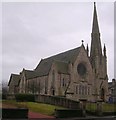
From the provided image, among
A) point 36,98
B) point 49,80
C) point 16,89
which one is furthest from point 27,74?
point 36,98

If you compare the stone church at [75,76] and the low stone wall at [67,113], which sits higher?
the stone church at [75,76]

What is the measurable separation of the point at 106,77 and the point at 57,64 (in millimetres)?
17393

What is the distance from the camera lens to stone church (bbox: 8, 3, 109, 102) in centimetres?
6269

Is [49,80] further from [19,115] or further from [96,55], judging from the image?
[19,115]

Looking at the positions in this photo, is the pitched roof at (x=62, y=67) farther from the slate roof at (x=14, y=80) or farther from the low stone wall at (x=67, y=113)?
the low stone wall at (x=67, y=113)

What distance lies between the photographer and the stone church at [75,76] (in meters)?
62.7

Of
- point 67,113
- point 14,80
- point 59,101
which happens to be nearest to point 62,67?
point 14,80

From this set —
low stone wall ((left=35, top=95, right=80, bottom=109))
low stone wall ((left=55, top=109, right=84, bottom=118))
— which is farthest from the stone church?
low stone wall ((left=55, top=109, right=84, bottom=118))

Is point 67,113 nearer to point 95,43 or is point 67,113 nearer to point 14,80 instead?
point 95,43

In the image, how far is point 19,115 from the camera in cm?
2339

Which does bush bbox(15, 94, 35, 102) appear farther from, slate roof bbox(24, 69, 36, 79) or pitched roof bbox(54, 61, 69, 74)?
slate roof bbox(24, 69, 36, 79)

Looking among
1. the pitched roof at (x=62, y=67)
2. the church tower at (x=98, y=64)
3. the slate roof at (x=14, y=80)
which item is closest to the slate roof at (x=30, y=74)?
the slate roof at (x=14, y=80)

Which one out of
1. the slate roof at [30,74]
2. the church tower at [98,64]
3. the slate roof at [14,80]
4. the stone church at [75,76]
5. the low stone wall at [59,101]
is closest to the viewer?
the low stone wall at [59,101]

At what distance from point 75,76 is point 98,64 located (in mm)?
10799
